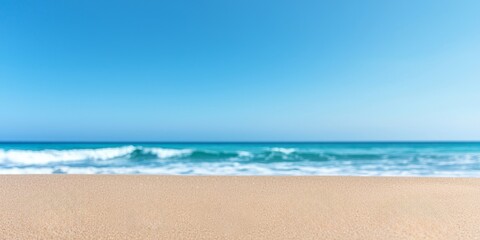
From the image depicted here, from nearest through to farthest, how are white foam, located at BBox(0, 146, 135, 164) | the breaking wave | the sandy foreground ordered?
the sandy foreground
the breaking wave
white foam, located at BBox(0, 146, 135, 164)

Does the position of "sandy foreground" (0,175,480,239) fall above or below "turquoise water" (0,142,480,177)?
above

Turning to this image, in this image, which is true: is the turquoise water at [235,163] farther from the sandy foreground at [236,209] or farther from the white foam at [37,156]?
the sandy foreground at [236,209]

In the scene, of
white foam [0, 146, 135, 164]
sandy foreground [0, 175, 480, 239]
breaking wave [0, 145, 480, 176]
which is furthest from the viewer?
white foam [0, 146, 135, 164]

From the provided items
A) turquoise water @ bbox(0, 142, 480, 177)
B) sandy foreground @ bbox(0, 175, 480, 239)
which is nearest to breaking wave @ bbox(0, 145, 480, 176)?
turquoise water @ bbox(0, 142, 480, 177)

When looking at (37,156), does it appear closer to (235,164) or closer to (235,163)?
(235,163)

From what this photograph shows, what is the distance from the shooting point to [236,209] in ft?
12.7

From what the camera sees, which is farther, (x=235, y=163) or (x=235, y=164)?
(x=235, y=163)

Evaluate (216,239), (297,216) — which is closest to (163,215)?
(216,239)

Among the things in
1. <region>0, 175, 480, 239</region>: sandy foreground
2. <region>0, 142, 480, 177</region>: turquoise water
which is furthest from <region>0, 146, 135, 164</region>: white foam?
<region>0, 175, 480, 239</region>: sandy foreground

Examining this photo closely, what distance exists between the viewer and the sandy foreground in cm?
303

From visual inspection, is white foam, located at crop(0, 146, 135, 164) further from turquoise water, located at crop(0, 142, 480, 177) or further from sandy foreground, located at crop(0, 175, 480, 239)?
sandy foreground, located at crop(0, 175, 480, 239)

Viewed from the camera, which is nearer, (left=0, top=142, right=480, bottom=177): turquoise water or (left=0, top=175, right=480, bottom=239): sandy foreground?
(left=0, top=175, right=480, bottom=239): sandy foreground

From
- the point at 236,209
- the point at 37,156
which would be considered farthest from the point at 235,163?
the point at 37,156

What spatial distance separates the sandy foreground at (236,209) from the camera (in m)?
3.03
